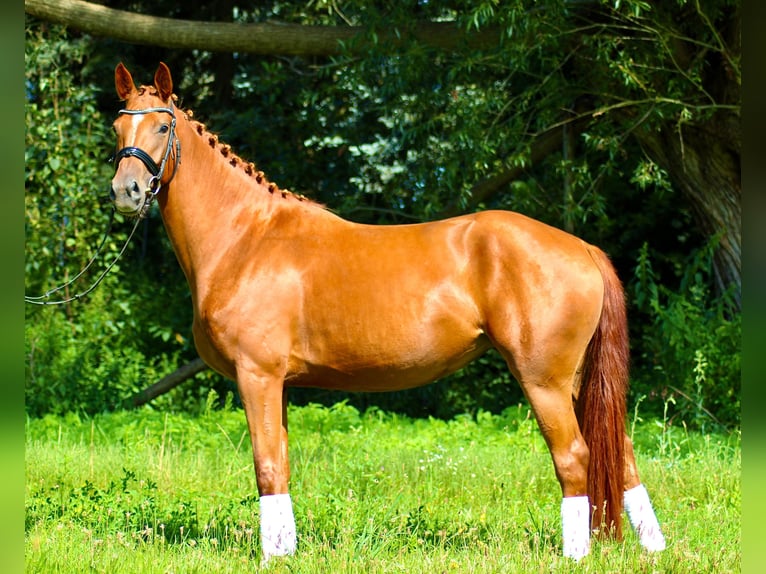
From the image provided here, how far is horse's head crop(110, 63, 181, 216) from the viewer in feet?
13.2

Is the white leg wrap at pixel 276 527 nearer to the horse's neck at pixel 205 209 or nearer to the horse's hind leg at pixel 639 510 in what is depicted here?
the horse's neck at pixel 205 209

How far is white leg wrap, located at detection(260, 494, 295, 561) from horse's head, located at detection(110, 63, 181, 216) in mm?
1592

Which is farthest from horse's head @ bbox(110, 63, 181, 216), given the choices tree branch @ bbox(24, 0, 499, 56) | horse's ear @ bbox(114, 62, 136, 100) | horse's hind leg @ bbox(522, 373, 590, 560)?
tree branch @ bbox(24, 0, 499, 56)

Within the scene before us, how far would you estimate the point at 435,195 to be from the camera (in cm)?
841

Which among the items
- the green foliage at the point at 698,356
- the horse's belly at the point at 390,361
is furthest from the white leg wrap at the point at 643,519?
the green foliage at the point at 698,356

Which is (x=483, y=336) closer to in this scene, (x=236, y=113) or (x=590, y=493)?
(x=590, y=493)

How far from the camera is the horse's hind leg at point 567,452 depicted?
3980 millimetres

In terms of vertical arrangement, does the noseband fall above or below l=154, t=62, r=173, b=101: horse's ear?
below

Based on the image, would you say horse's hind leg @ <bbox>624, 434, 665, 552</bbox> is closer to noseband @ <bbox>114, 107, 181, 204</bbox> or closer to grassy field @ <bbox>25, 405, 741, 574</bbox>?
grassy field @ <bbox>25, 405, 741, 574</bbox>

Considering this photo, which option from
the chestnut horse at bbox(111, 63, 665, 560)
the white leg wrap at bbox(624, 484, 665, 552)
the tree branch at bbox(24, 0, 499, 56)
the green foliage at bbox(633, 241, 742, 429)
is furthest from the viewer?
the tree branch at bbox(24, 0, 499, 56)

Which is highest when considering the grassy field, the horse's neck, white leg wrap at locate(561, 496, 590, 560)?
the horse's neck

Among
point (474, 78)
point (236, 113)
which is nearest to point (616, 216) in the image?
point (474, 78)

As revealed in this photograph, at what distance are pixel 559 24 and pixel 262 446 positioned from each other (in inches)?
187
